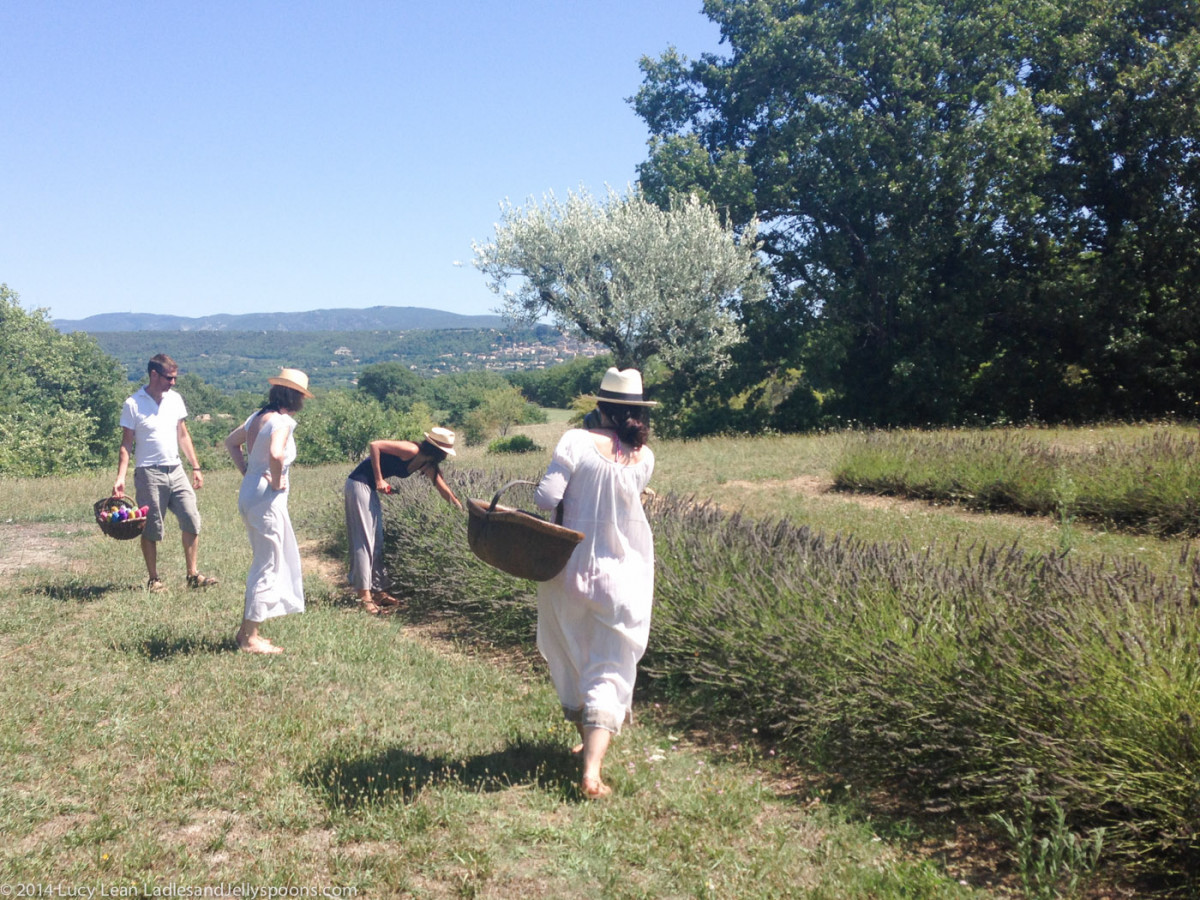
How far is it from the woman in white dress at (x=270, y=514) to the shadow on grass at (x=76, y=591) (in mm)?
2470

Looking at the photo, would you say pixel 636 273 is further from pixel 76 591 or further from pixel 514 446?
pixel 76 591

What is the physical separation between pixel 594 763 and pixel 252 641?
9.93 feet

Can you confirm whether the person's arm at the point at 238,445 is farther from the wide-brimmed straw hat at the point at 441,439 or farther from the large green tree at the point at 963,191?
the large green tree at the point at 963,191

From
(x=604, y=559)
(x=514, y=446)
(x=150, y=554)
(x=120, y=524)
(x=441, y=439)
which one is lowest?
(x=514, y=446)

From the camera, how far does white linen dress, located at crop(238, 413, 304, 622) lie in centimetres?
563

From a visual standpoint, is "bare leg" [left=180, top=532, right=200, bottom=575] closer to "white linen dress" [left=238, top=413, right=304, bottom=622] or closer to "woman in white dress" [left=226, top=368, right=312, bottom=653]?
"woman in white dress" [left=226, top=368, right=312, bottom=653]

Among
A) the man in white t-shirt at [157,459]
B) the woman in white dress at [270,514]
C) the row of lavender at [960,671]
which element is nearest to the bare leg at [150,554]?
the man in white t-shirt at [157,459]

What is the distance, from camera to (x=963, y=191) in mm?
22531

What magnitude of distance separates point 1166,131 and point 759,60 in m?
11.2

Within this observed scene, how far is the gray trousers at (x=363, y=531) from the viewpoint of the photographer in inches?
291

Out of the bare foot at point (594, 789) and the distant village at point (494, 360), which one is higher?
the distant village at point (494, 360)

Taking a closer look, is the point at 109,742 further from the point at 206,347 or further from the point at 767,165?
the point at 206,347

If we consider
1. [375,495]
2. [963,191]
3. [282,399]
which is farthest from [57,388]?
[282,399]

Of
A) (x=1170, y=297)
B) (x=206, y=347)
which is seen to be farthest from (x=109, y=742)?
(x=206, y=347)
